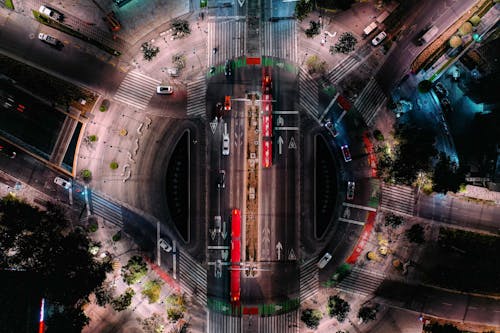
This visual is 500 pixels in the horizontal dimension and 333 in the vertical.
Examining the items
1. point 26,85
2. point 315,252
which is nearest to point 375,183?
point 315,252

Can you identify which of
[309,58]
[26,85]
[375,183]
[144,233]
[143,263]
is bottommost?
[143,263]

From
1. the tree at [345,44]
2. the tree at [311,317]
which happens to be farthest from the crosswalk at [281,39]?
the tree at [311,317]

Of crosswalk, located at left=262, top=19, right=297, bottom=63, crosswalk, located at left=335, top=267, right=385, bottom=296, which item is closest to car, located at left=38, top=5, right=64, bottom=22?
crosswalk, located at left=262, top=19, right=297, bottom=63

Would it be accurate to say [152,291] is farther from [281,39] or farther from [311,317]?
[281,39]

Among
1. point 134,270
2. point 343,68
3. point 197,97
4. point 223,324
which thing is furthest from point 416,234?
point 134,270

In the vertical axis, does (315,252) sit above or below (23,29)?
below

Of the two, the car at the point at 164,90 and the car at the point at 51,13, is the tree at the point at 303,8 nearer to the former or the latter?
the car at the point at 164,90

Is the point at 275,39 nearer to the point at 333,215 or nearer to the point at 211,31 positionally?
the point at 211,31
